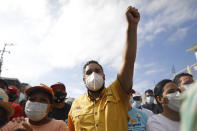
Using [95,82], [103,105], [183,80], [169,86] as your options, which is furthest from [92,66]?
[183,80]

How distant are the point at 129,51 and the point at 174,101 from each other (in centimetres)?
112

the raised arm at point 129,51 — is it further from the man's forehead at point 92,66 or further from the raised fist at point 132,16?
the man's forehead at point 92,66

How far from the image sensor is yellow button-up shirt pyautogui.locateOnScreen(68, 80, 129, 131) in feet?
6.05

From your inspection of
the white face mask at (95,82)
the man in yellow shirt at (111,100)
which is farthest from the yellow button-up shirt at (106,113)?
the white face mask at (95,82)

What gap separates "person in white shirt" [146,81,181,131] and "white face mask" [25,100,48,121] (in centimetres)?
161

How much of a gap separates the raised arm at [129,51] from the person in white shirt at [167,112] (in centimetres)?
73

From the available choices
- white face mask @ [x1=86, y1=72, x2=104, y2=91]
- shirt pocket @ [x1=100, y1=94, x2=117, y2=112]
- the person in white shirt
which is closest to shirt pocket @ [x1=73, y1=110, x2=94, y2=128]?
shirt pocket @ [x1=100, y1=94, x2=117, y2=112]

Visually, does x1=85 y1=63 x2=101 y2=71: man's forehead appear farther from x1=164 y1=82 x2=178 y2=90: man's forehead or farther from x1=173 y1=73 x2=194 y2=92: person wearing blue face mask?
x1=173 y1=73 x2=194 y2=92: person wearing blue face mask

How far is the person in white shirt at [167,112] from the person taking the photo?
2.02m

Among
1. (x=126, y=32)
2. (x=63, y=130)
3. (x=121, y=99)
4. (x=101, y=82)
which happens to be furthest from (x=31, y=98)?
(x=126, y=32)

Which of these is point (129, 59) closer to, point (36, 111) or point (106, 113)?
point (106, 113)

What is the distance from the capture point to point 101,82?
2.28m

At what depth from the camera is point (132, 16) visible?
1828mm

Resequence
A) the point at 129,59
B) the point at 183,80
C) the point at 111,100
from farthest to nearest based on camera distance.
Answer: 1. the point at 183,80
2. the point at 111,100
3. the point at 129,59
